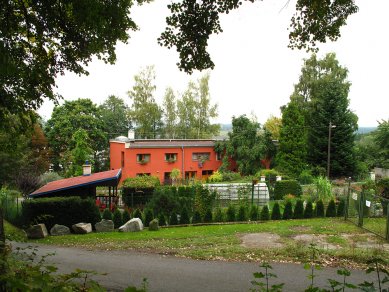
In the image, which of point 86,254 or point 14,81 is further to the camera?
point 86,254

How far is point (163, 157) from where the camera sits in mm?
36125

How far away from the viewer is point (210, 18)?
639 cm

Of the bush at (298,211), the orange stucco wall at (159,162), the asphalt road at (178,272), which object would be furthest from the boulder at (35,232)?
the orange stucco wall at (159,162)

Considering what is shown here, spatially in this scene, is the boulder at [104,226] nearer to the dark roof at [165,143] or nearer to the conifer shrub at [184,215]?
the conifer shrub at [184,215]

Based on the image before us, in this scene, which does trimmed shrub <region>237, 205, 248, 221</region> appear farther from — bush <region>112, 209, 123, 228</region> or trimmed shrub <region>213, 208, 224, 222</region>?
bush <region>112, 209, 123, 228</region>

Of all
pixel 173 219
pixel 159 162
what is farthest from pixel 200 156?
pixel 173 219

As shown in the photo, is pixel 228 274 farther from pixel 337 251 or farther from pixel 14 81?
pixel 14 81

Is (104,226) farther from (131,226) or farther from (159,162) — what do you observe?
(159,162)

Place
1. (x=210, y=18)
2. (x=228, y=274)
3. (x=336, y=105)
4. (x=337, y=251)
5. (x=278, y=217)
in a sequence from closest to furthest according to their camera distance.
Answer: (x=210, y=18), (x=228, y=274), (x=337, y=251), (x=278, y=217), (x=336, y=105)

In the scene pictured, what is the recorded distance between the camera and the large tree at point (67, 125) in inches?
1505

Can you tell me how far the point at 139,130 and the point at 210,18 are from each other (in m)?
41.2

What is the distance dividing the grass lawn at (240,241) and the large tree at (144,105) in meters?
29.4

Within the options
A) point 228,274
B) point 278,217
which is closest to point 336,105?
point 278,217

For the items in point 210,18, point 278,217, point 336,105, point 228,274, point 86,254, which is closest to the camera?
point 210,18
